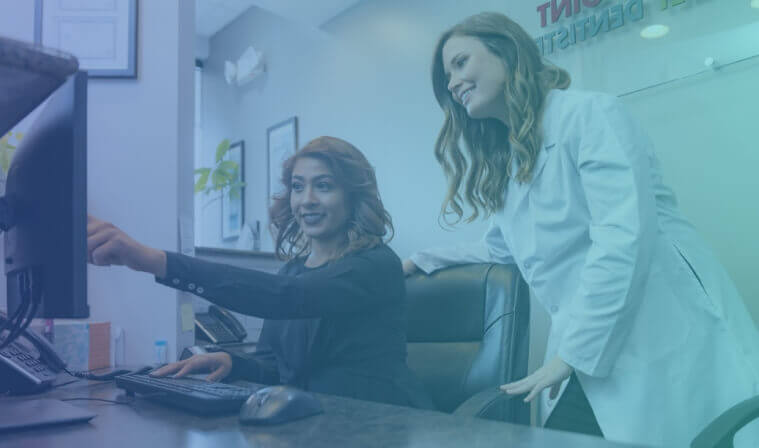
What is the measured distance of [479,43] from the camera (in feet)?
5.11

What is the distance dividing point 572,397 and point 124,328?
1.20 metres

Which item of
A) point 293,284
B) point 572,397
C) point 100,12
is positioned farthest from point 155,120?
point 572,397

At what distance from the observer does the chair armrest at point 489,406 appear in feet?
4.11

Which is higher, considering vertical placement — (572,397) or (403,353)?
(403,353)

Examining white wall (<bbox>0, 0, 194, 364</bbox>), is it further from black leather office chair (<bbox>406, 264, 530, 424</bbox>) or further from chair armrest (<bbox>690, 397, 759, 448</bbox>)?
chair armrest (<bbox>690, 397, 759, 448</bbox>)

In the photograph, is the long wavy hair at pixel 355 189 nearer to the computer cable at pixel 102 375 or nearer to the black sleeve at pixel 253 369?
the black sleeve at pixel 253 369

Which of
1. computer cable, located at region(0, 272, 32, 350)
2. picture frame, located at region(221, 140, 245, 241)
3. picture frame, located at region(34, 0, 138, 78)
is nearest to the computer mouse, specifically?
computer cable, located at region(0, 272, 32, 350)

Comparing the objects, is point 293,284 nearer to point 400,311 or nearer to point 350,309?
point 350,309

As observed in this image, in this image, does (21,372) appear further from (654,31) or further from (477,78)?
(654,31)

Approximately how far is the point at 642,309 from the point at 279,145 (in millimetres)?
3068

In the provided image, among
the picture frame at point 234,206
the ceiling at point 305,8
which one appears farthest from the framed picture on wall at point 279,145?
the ceiling at point 305,8

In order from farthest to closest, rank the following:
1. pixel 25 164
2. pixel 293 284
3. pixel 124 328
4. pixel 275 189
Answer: pixel 275 189, pixel 124 328, pixel 293 284, pixel 25 164

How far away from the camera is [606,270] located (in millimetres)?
1251

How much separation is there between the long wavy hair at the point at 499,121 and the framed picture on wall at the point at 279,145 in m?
2.25
